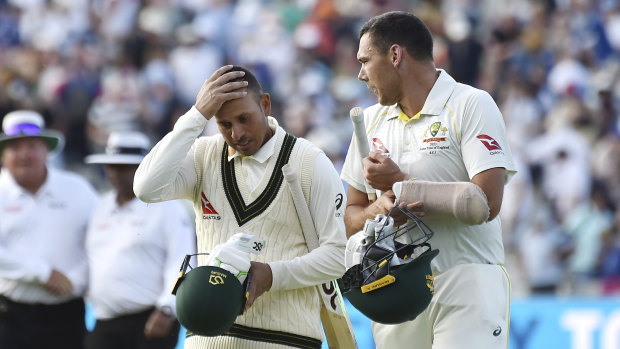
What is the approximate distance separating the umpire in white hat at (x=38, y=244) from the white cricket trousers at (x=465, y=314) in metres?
3.70

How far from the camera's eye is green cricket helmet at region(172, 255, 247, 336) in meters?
4.70

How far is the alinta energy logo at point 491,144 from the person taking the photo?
16.1ft

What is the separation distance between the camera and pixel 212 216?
5.33 meters

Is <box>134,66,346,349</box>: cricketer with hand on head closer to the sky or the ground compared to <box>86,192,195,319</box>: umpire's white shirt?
closer to the sky

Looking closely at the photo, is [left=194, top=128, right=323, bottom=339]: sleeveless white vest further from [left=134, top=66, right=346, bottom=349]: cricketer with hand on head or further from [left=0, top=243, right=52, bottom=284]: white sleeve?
[left=0, top=243, right=52, bottom=284]: white sleeve

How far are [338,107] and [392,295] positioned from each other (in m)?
11.2

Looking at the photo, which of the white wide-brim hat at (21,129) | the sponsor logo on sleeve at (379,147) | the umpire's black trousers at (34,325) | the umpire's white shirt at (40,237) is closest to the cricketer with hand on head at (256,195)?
the sponsor logo on sleeve at (379,147)

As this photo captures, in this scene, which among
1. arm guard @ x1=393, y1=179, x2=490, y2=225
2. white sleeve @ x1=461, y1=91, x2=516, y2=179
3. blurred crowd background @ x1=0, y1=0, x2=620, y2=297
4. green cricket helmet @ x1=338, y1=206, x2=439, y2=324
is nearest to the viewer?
green cricket helmet @ x1=338, y1=206, x2=439, y2=324

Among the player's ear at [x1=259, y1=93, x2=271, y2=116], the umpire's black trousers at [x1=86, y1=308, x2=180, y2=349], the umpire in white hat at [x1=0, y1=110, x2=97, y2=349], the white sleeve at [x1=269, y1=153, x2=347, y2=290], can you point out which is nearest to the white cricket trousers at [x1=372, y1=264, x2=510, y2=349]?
the white sleeve at [x1=269, y1=153, x2=347, y2=290]

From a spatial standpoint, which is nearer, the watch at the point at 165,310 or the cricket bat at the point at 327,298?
the cricket bat at the point at 327,298

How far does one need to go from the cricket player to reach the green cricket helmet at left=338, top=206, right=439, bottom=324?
0.21 metres

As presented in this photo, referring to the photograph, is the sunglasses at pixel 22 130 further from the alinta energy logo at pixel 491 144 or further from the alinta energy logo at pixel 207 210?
the alinta energy logo at pixel 491 144

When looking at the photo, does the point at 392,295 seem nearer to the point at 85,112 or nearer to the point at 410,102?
the point at 410,102

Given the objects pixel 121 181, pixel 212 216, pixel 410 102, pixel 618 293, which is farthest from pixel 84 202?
pixel 618 293
